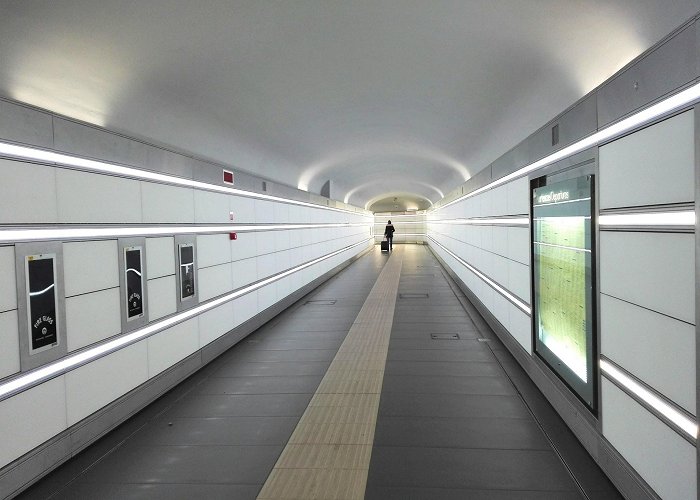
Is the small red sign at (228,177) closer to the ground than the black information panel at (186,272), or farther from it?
farther from it

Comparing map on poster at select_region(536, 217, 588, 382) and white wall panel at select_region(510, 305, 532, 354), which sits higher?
map on poster at select_region(536, 217, 588, 382)

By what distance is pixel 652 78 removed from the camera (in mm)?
2391

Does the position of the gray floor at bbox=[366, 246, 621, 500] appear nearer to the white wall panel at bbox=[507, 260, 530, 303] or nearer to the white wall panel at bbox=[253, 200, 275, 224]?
the white wall panel at bbox=[507, 260, 530, 303]

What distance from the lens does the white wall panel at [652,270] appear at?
6.98 feet

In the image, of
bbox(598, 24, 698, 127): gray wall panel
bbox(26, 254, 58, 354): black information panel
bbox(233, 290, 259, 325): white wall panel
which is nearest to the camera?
bbox(598, 24, 698, 127): gray wall panel

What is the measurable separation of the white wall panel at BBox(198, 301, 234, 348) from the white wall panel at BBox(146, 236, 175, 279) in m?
0.91

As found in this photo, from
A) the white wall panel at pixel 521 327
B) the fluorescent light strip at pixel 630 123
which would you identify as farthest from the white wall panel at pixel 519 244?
the fluorescent light strip at pixel 630 123

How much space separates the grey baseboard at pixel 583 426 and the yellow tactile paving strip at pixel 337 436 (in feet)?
5.01

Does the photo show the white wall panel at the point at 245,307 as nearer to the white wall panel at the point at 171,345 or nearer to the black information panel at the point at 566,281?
the white wall panel at the point at 171,345

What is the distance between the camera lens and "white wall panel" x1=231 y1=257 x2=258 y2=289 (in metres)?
6.73

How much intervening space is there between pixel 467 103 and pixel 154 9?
423 cm

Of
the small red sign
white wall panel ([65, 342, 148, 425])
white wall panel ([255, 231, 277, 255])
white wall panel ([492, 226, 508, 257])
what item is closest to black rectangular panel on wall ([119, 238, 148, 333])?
white wall panel ([65, 342, 148, 425])

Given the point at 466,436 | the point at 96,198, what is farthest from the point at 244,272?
the point at 466,436

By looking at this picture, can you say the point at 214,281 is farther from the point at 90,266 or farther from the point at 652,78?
the point at 652,78
